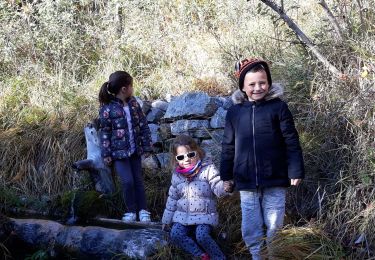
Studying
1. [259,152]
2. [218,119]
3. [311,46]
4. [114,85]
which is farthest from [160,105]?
[259,152]

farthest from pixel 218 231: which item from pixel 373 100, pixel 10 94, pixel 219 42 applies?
pixel 10 94

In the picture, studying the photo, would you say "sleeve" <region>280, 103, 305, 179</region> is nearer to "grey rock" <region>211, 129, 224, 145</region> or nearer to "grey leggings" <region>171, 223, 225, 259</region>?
"grey leggings" <region>171, 223, 225, 259</region>

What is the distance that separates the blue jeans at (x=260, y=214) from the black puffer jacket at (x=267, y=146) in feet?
0.33

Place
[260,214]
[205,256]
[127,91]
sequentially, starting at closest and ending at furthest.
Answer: [260,214] → [205,256] → [127,91]

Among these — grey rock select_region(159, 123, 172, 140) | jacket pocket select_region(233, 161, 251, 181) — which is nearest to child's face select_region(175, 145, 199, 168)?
jacket pocket select_region(233, 161, 251, 181)

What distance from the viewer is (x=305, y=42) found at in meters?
5.02

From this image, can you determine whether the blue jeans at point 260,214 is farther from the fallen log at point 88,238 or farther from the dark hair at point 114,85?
the dark hair at point 114,85

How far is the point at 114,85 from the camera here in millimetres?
5230

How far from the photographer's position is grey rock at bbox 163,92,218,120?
19.3ft

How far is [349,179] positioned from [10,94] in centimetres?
470

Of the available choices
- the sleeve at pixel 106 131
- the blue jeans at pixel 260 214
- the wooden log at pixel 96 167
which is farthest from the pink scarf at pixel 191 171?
the wooden log at pixel 96 167

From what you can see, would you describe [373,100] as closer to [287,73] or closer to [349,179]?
[349,179]

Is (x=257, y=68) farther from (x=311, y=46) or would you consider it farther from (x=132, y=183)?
(x=132, y=183)

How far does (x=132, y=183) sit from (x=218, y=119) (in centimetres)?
113
